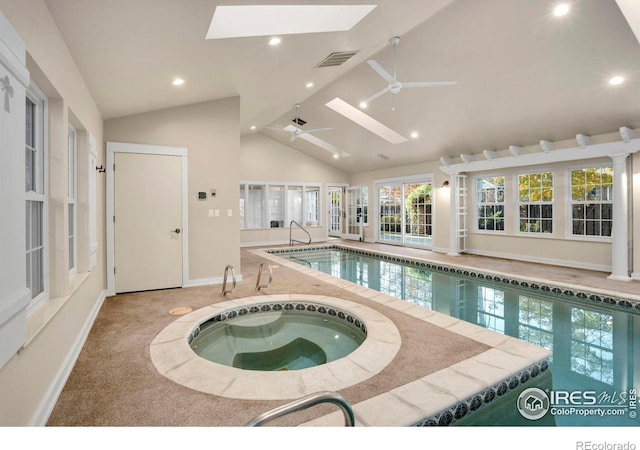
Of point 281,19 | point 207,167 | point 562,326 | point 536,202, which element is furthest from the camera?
point 536,202

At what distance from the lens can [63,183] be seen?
250cm

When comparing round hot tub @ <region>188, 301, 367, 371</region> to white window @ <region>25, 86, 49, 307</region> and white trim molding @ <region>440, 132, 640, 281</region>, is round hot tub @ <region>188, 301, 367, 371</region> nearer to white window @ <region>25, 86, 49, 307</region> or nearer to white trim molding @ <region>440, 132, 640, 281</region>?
white window @ <region>25, 86, 49, 307</region>

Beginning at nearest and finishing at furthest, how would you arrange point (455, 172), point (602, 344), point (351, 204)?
point (602, 344)
point (455, 172)
point (351, 204)

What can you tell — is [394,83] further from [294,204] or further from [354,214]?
[354,214]

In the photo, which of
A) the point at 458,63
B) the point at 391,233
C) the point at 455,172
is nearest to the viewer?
the point at 458,63

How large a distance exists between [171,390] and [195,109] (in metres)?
4.10

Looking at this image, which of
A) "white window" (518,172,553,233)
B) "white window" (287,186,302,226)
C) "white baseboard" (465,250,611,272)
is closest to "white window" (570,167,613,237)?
"white window" (518,172,553,233)

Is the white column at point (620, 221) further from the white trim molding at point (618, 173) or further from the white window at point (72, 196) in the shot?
the white window at point (72, 196)

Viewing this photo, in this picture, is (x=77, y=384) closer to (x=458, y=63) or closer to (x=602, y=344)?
(x=602, y=344)

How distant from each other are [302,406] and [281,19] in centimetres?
367

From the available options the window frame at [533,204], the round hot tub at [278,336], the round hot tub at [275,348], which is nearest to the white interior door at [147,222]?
the round hot tub at [275,348]

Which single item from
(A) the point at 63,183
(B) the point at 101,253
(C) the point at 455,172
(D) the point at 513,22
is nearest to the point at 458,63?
(D) the point at 513,22

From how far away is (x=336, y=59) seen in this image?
475cm

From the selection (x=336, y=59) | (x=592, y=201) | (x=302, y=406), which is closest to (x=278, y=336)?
(x=302, y=406)
